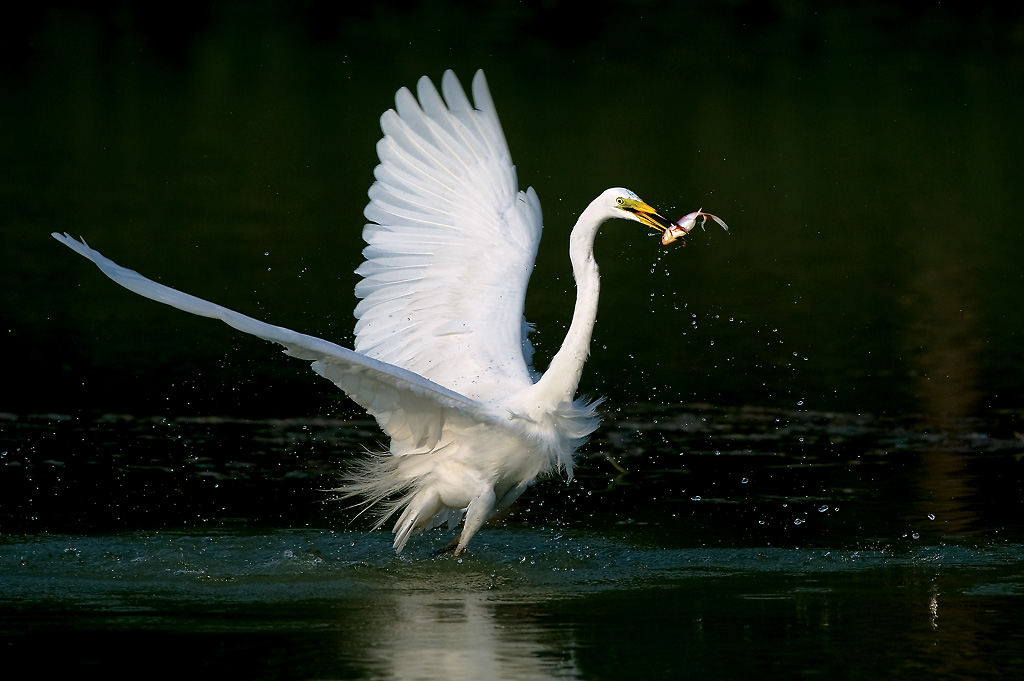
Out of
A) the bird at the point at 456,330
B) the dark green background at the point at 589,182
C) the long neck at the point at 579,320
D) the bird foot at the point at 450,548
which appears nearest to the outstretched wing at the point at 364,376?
the bird at the point at 456,330

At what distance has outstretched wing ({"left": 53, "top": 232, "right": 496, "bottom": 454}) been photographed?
20.9 feet

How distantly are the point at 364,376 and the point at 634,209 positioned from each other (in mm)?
1454

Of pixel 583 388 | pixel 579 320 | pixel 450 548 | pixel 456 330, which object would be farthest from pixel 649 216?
pixel 583 388

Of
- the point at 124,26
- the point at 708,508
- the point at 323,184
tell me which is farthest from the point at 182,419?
the point at 124,26

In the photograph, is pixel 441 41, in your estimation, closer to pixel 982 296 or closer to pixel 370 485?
pixel 982 296

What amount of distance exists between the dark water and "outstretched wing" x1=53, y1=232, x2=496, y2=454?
62 centimetres

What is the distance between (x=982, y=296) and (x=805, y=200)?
15.6ft

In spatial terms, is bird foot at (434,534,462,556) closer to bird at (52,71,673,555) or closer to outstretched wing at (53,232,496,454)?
bird at (52,71,673,555)

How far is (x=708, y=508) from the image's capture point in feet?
28.5

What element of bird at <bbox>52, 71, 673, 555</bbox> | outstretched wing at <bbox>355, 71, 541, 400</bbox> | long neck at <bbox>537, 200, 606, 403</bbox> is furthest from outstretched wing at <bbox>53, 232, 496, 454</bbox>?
outstretched wing at <bbox>355, 71, 541, 400</bbox>

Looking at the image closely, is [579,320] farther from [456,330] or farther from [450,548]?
[450,548]

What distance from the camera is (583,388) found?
36.2ft

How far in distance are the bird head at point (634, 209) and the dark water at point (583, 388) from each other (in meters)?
1.40

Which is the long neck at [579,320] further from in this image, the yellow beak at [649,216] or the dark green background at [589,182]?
the dark green background at [589,182]
